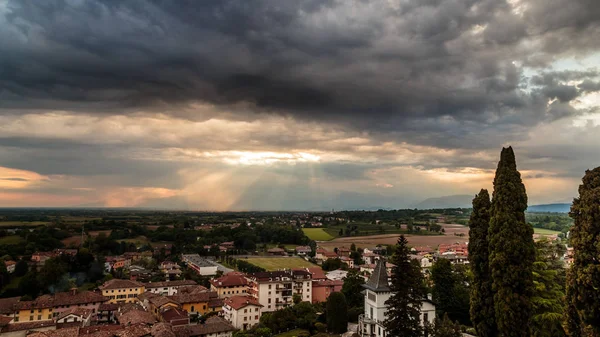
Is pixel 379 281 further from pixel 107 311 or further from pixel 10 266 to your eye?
pixel 10 266

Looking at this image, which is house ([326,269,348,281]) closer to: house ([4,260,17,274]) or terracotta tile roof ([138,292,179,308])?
terracotta tile roof ([138,292,179,308])

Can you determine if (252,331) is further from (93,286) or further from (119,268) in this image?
(119,268)

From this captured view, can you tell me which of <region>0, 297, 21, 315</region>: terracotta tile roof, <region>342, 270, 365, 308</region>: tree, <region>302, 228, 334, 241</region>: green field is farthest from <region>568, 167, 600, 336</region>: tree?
<region>302, 228, 334, 241</region>: green field

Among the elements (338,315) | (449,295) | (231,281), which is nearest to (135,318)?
(231,281)

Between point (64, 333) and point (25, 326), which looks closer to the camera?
point (64, 333)

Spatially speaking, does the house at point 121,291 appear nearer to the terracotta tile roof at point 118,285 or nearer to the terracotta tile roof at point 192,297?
the terracotta tile roof at point 118,285
